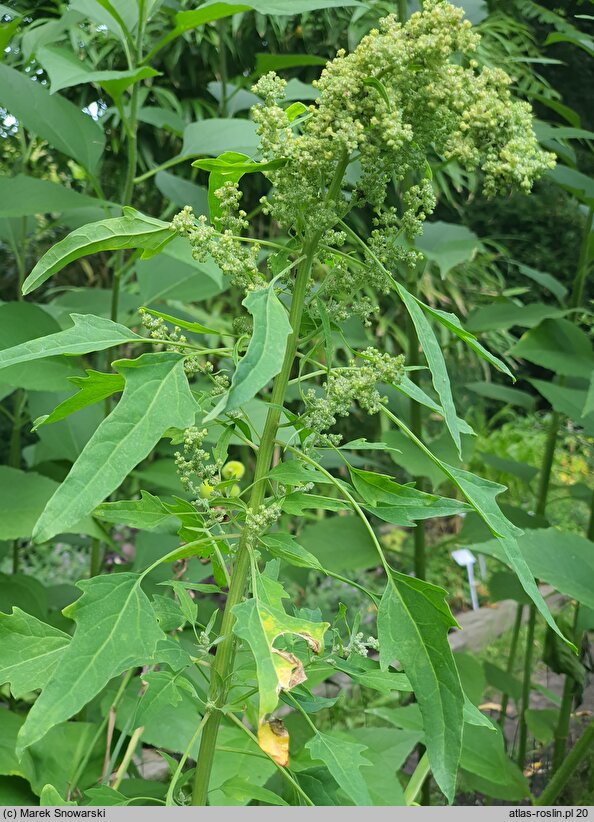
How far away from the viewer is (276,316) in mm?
495

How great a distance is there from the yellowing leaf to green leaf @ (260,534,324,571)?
11cm

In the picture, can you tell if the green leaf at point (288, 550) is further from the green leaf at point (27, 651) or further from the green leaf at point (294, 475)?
the green leaf at point (27, 651)

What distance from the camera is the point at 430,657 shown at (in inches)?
21.1

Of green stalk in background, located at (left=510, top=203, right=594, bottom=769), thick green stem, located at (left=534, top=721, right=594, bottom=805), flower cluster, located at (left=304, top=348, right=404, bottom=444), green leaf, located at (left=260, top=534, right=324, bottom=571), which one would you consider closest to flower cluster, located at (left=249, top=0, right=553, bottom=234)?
flower cluster, located at (left=304, top=348, right=404, bottom=444)

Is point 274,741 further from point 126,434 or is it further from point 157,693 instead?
point 126,434

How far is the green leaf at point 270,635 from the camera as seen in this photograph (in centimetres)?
46

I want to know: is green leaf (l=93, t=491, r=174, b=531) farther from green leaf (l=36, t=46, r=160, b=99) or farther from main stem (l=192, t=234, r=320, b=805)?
green leaf (l=36, t=46, r=160, b=99)

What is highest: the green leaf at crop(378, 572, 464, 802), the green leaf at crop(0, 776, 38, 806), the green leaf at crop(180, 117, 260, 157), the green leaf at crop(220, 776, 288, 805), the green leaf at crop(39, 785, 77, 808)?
the green leaf at crop(180, 117, 260, 157)

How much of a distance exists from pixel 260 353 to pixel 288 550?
0.19 meters

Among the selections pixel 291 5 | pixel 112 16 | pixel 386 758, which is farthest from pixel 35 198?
pixel 386 758

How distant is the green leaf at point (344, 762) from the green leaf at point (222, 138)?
2.49 feet

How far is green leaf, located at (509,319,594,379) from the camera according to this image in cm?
138

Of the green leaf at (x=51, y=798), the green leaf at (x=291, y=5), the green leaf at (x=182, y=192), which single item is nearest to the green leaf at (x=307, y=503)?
the green leaf at (x=51, y=798)

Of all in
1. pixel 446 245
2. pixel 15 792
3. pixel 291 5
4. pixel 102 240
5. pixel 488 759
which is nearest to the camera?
pixel 102 240
